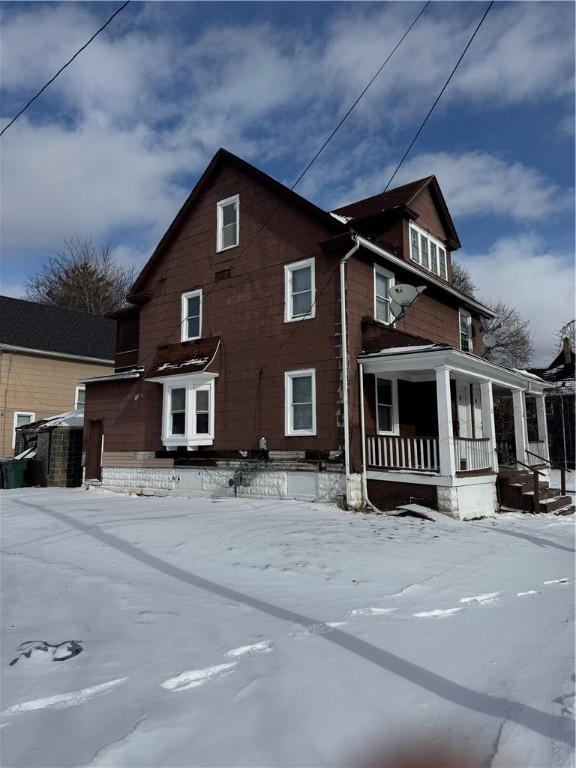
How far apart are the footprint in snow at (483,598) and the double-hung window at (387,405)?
800 centimetres

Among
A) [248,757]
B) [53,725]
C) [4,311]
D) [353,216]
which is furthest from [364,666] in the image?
[4,311]

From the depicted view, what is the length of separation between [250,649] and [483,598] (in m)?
2.67

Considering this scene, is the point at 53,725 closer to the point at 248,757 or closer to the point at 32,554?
the point at 248,757

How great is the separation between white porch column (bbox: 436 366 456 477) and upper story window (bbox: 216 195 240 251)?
23.7 ft

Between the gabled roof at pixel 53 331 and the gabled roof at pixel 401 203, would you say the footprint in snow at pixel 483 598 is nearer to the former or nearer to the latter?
the gabled roof at pixel 401 203

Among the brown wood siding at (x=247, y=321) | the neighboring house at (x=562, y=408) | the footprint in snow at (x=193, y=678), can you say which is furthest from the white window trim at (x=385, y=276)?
the neighboring house at (x=562, y=408)

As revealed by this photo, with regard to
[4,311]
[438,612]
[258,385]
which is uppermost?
[4,311]

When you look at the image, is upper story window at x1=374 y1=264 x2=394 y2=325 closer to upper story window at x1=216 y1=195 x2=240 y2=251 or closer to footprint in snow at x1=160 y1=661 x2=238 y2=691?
upper story window at x1=216 y1=195 x2=240 y2=251

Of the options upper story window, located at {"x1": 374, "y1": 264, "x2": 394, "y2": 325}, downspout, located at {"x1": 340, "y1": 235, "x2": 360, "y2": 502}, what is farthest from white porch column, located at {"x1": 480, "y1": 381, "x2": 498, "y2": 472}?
downspout, located at {"x1": 340, "y1": 235, "x2": 360, "y2": 502}

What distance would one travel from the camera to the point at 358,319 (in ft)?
42.5

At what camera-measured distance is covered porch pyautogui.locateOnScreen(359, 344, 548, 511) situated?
36.8 feet

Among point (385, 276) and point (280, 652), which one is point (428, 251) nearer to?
point (385, 276)

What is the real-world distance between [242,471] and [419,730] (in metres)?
11.1

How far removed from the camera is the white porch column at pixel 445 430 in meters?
11.0
